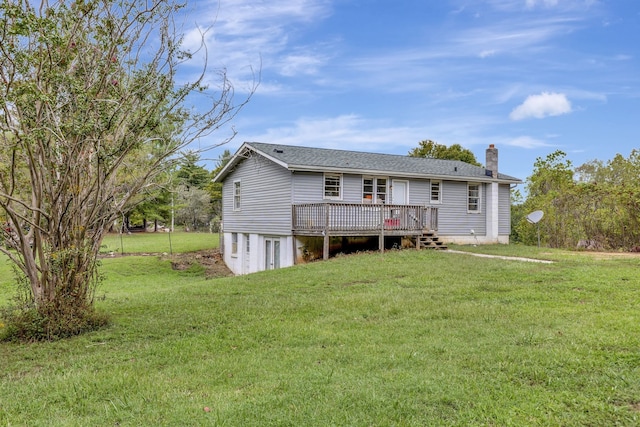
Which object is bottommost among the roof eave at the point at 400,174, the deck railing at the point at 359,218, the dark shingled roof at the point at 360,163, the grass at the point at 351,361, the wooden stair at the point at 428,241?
the grass at the point at 351,361

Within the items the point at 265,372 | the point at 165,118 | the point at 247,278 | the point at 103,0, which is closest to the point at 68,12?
the point at 103,0

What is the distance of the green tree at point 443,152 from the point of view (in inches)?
1524

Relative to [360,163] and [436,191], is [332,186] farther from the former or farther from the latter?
[436,191]

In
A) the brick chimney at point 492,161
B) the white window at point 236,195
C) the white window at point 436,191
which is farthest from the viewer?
the white window at point 236,195

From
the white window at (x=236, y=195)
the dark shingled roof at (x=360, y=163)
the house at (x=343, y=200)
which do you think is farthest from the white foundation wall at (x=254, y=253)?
the dark shingled roof at (x=360, y=163)

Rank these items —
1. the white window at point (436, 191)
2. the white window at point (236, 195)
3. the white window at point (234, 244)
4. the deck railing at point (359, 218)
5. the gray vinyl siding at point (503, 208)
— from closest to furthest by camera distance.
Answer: the deck railing at point (359, 218), the white window at point (436, 191), the white window at point (236, 195), the gray vinyl siding at point (503, 208), the white window at point (234, 244)

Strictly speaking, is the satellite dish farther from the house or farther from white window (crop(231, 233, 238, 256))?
white window (crop(231, 233, 238, 256))

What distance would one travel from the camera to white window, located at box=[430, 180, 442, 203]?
19938 mm

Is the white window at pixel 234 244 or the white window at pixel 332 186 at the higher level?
the white window at pixel 332 186

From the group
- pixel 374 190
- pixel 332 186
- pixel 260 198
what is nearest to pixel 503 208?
pixel 374 190

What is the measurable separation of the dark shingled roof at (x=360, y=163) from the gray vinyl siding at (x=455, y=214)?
68 cm

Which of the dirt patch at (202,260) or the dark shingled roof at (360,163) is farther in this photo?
the dirt patch at (202,260)

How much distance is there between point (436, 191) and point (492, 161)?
3.62 metres

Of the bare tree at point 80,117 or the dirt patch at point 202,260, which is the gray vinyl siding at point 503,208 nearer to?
the dirt patch at point 202,260
